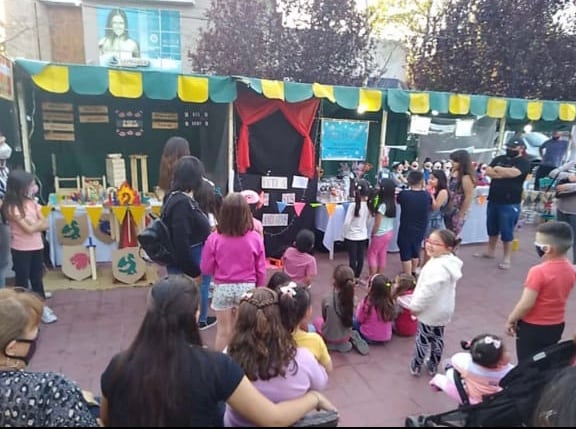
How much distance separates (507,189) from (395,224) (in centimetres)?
154

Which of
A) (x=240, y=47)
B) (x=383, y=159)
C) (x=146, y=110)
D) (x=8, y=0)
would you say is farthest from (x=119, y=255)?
(x=8, y=0)

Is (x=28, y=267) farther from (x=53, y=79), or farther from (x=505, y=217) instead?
(x=505, y=217)

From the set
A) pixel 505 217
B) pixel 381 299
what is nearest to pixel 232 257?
pixel 381 299

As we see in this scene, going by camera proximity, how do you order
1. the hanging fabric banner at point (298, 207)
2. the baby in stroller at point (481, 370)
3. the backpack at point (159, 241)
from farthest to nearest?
1. the hanging fabric banner at point (298, 207)
2. the backpack at point (159, 241)
3. the baby in stroller at point (481, 370)

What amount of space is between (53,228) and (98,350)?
2.16 meters

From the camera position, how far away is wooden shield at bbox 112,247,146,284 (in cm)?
472

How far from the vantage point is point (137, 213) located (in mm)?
4863

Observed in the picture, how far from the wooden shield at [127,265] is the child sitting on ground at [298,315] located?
3.09 m

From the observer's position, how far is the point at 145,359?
130 centimetres

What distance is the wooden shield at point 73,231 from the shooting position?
488 cm

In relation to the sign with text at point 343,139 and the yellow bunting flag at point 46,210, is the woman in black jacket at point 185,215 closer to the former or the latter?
the yellow bunting flag at point 46,210

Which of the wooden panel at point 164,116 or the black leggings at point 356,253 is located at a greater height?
the wooden panel at point 164,116

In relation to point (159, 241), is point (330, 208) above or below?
below

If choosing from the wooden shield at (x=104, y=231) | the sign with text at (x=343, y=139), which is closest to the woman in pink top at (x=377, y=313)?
the sign with text at (x=343, y=139)
